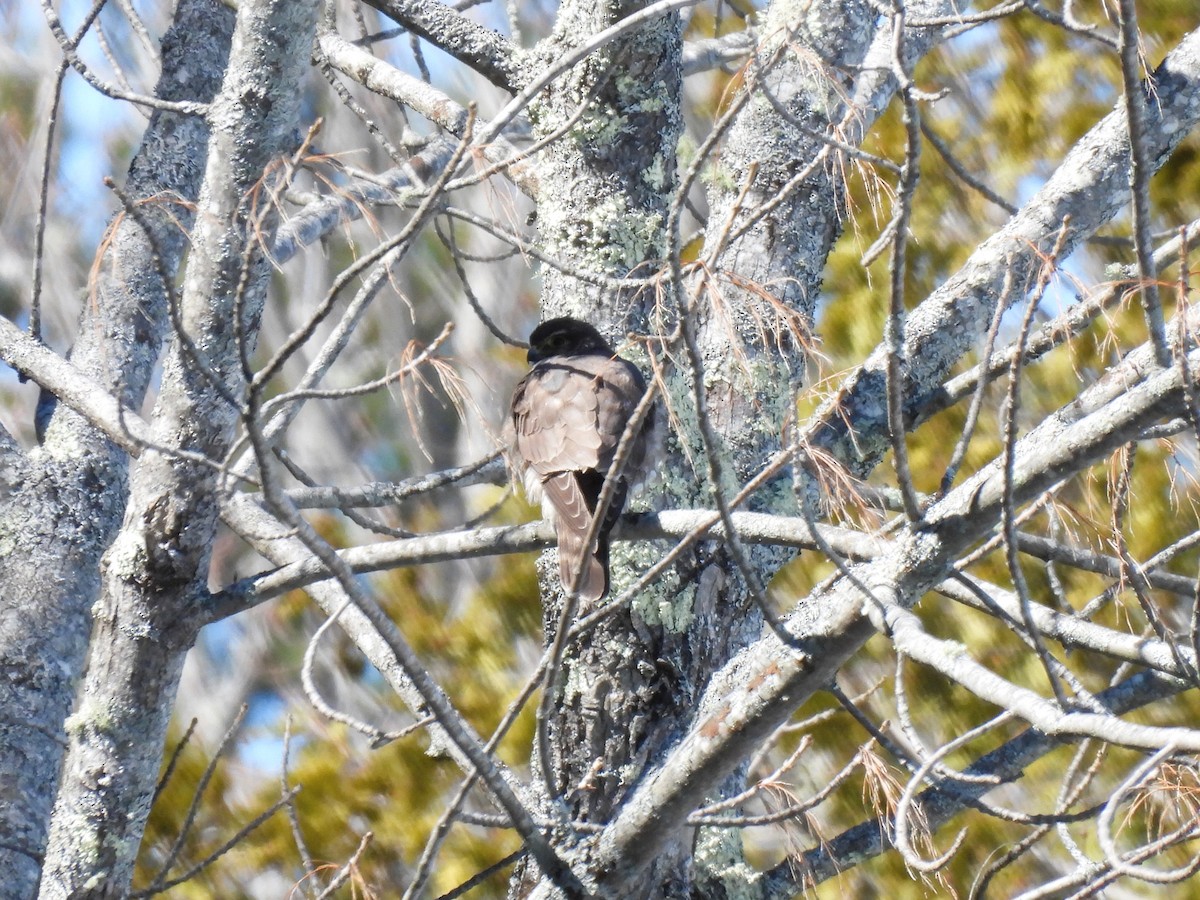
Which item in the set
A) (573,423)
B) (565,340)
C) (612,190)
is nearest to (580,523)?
(573,423)

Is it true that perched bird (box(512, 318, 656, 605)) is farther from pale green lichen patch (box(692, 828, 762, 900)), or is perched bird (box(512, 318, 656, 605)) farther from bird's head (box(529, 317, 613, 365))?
pale green lichen patch (box(692, 828, 762, 900))

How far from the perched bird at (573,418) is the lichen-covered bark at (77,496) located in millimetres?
1070

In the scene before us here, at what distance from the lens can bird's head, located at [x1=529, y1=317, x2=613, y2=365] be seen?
3.50 meters

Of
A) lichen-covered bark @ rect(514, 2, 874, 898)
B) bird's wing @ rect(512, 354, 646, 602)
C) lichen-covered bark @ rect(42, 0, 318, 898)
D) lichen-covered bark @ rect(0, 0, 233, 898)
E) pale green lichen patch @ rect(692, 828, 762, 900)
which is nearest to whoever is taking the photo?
lichen-covered bark @ rect(42, 0, 318, 898)

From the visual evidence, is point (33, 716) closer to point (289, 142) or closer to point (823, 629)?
point (289, 142)

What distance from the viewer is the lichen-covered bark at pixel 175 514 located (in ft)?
8.44

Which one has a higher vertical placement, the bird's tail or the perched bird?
the perched bird

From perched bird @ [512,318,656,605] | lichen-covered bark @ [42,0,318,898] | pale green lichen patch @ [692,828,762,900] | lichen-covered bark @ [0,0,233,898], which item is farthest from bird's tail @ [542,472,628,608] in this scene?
lichen-covered bark @ [0,0,233,898]

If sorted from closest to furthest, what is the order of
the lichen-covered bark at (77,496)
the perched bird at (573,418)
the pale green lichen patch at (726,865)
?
the lichen-covered bark at (77,496) → the pale green lichen patch at (726,865) → the perched bird at (573,418)

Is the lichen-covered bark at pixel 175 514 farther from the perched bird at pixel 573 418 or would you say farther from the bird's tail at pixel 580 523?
the perched bird at pixel 573 418

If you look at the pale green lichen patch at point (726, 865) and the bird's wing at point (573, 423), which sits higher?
the bird's wing at point (573, 423)

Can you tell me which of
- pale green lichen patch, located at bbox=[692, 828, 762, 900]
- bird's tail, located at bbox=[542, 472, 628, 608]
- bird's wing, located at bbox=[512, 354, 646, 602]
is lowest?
pale green lichen patch, located at bbox=[692, 828, 762, 900]

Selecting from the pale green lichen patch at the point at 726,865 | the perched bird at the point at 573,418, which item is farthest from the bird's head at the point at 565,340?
the pale green lichen patch at the point at 726,865

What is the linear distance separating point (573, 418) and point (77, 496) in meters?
1.36
